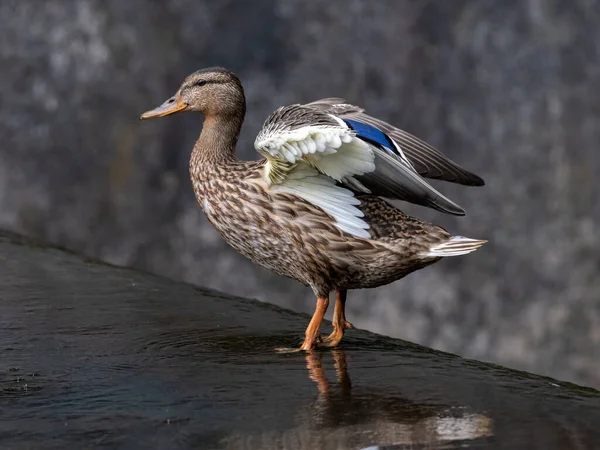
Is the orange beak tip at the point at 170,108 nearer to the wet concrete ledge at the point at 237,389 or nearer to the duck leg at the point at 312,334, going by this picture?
the wet concrete ledge at the point at 237,389

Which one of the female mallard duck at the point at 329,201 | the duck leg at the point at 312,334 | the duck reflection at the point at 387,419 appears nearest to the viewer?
the duck reflection at the point at 387,419

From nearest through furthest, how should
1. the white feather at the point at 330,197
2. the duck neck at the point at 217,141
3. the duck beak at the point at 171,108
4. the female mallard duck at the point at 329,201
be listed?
the female mallard duck at the point at 329,201 → the white feather at the point at 330,197 → the duck neck at the point at 217,141 → the duck beak at the point at 171,108

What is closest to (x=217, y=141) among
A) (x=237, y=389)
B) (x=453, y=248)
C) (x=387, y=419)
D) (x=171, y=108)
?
(x=171, y=108)

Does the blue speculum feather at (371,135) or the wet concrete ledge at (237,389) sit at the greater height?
the blue speculum feather at (371,135)

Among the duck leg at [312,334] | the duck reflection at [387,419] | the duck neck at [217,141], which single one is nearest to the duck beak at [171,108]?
the duck neck at [217,141]

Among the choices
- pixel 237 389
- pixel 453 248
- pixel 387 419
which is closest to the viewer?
pixel 387 419

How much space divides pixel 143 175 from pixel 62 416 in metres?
4.49

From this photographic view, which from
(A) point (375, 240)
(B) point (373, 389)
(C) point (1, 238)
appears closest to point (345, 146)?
(A) point (375, 240)

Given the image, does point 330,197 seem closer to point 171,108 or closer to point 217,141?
point 217,141

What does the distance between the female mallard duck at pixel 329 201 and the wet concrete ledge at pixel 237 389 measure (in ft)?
0.94

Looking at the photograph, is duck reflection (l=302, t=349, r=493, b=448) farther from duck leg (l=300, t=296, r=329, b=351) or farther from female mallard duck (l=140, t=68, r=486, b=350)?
female mallard duck (l=140, t=68, r=486, b=350)

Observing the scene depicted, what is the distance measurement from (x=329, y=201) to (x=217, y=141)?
0.66m

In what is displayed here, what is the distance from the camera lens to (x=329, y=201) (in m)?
4.29

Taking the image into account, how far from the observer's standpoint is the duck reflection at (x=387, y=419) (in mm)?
3109
